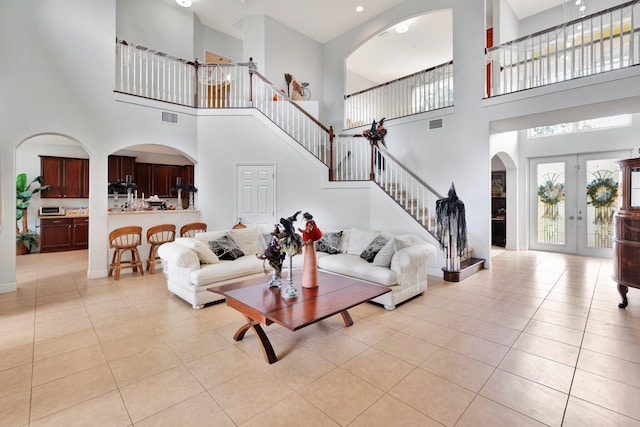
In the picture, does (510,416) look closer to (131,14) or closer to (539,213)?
(539,213)

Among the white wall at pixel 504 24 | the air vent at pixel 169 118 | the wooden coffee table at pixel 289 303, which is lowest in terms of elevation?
the wooden coffee table at pixel 289 303

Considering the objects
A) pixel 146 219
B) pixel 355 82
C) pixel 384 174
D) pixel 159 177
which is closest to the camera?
pixel 146 219

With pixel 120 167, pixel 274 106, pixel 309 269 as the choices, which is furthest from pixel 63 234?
pixel 309 269

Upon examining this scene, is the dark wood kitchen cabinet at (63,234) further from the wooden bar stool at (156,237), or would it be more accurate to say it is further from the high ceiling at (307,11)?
the high ceiling at (307,11)

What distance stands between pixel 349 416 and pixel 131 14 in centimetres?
907

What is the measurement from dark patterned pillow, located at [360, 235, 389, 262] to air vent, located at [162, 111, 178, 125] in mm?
4917

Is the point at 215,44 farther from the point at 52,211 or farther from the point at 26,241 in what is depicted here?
the point at 26,241

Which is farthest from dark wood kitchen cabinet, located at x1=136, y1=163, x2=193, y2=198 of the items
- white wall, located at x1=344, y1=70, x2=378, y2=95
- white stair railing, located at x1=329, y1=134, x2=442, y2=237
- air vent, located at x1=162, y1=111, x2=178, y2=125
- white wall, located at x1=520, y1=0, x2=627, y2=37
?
white wall, located at x1=520, y1=0, x2=627, y2=37

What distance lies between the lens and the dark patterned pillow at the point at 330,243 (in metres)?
5.09

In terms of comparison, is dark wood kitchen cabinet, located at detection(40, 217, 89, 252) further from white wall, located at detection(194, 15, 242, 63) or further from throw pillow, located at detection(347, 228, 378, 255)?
throw pillow, located at detection(347, 228, 378, 255)

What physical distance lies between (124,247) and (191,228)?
4.04 ft

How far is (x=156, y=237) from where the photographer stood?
19.4 feet

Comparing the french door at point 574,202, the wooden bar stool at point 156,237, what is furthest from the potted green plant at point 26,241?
the french door at point 574,202

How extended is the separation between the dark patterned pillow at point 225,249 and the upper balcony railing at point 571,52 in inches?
234
